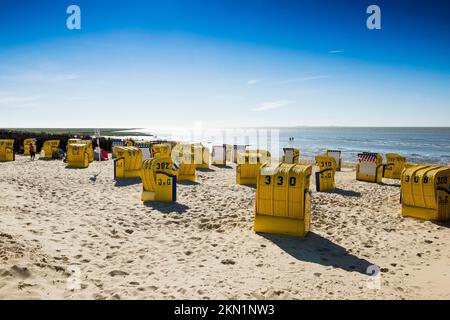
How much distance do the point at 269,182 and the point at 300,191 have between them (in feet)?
2.32

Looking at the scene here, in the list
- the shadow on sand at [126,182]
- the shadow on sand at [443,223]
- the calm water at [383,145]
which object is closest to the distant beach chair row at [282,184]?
the shadow on sand at [443,223]

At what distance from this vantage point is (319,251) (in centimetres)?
607

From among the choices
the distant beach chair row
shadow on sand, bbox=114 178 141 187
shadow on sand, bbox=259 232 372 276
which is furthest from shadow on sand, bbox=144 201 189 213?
shadow on sand, bbox=114 178 141 187

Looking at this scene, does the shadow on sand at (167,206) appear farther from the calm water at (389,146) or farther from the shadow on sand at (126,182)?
the calm water at (389,146)

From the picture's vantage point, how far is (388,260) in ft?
18.9

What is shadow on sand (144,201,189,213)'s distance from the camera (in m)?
8.82

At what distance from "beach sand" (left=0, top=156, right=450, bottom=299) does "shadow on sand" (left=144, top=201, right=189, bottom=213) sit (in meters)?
0.04

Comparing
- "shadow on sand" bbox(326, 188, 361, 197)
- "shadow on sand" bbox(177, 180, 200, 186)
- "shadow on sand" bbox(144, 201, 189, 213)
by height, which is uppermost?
"shadow on sand" bbox(177, 180, 200, 186)

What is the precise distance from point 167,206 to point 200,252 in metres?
3.68

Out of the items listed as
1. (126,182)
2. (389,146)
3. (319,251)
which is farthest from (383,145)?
(319,251)

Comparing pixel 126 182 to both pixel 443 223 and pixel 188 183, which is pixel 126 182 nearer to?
pixel 188 183

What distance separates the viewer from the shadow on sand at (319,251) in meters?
5.46

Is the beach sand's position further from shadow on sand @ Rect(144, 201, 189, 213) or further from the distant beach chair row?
the distant beach chair row

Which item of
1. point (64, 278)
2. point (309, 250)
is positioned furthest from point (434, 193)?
point (64, 278)
